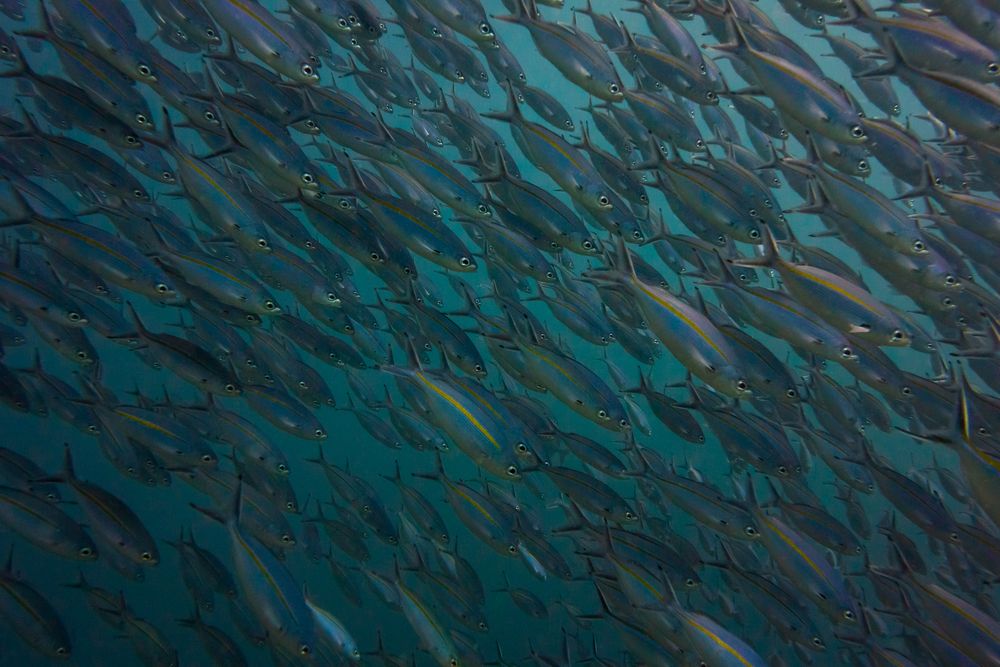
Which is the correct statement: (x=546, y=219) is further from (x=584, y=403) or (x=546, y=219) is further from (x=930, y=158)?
(x=930, y=158)

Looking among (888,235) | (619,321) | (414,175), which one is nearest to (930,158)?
(888,235)

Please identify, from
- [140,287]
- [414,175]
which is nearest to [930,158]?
[414,175]

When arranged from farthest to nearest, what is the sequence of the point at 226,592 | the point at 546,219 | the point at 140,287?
the point at 226,592, the point at 546,219, the point at 140,287

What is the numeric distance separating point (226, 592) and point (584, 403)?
3.45 meters

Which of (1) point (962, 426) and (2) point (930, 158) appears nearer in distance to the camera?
(1) point (962, 426)

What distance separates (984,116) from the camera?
9.90 ft

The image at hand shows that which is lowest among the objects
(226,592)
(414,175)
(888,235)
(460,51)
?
(226,592)

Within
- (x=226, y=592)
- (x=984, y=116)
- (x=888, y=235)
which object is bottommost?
(x=226, y=592)

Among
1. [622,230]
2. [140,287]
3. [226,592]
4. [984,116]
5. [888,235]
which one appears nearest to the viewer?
[984,116]

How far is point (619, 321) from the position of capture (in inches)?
212

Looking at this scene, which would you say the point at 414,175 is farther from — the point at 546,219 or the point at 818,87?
the point at 818,87

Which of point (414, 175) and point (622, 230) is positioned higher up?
point (622, 230)

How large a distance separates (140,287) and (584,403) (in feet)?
9.62

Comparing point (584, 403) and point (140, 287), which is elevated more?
point (584, 403)
